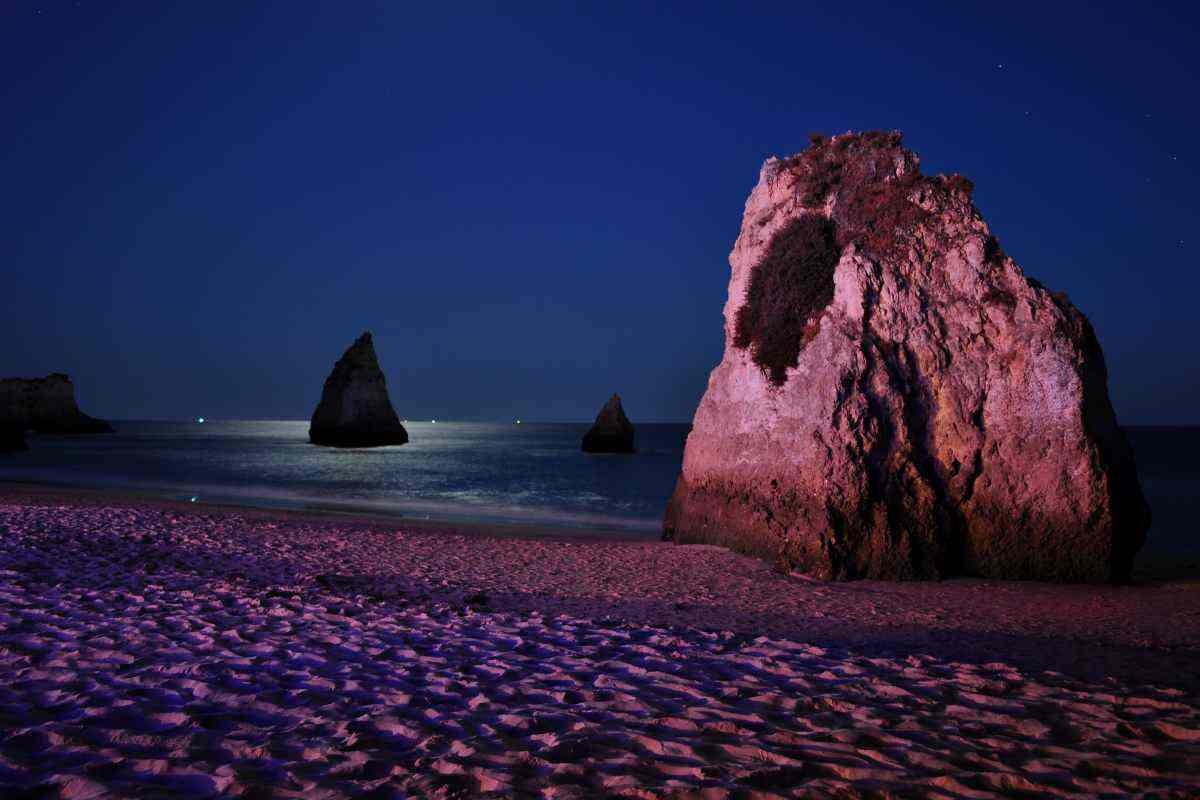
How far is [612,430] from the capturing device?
65.8m

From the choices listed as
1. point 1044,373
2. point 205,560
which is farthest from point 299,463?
point 1044,373

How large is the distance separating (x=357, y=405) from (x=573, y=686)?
6910 centimetres

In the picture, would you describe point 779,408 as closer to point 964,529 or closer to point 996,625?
point 964,529

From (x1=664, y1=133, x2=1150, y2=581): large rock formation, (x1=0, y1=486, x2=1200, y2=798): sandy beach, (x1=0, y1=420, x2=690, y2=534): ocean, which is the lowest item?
(x1=0, y1=420, x2=690, y2=534): ocean

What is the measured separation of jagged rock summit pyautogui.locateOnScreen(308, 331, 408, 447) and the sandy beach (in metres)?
58.9

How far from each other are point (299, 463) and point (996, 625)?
51189 mm

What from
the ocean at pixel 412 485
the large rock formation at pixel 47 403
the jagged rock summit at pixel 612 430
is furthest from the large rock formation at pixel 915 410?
the large rock formation at pixel 47 403

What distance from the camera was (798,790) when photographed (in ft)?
11.8

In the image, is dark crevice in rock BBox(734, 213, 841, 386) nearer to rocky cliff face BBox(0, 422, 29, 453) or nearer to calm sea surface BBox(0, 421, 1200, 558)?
calm sea surface BBox(0, 421, 1200, 558)

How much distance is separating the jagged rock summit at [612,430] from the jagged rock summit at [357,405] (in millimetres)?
22044

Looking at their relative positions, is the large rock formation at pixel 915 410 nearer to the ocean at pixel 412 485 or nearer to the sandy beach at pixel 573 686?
the sandy beach at pixel 573 686

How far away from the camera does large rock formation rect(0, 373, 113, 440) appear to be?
95625 mm

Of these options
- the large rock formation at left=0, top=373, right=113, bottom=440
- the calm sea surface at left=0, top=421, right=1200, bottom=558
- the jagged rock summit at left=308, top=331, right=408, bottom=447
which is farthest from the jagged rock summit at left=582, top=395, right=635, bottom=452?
the large rock formation at left=0, top=373, right=113, bottom=440

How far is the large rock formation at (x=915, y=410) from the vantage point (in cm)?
1144
